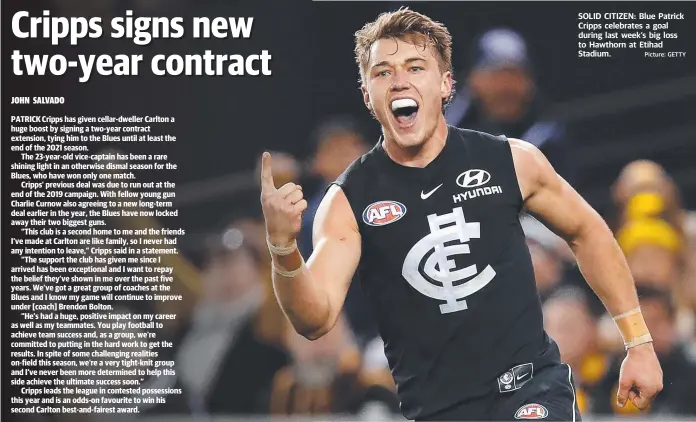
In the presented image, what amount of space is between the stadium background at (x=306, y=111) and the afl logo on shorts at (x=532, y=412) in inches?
54.2

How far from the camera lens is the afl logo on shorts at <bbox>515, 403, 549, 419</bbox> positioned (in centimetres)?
317

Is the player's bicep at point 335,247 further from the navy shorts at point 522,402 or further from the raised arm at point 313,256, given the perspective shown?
the navy shorts at point 522,402

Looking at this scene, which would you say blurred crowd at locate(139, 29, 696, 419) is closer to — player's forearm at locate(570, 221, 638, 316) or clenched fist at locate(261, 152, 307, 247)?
player's forearm at locate(570, 221, 638, 316)

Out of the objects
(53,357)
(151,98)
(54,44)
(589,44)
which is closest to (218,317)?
(53,357)

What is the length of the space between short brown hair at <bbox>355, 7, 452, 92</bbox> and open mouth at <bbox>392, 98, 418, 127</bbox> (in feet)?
0.74

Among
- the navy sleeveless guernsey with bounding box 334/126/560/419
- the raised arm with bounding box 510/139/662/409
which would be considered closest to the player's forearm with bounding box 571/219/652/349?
the raised arm with bounding box 510/139/662/409

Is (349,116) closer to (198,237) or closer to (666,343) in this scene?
(198,237)

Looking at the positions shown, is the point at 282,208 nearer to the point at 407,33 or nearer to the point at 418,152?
the point at 418,152

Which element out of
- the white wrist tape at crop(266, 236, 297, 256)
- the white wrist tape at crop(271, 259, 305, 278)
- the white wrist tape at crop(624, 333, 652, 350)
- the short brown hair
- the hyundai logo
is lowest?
the white wrist tape at crop(624, 333, 652, 350)

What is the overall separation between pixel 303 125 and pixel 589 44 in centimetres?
149

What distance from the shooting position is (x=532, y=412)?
3172mm

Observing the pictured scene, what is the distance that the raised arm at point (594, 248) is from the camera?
134 inches

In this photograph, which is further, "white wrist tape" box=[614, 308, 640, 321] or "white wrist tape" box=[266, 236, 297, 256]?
"white wrist tape" box=[614, 308, 640, 321]

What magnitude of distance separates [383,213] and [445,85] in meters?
0.57
